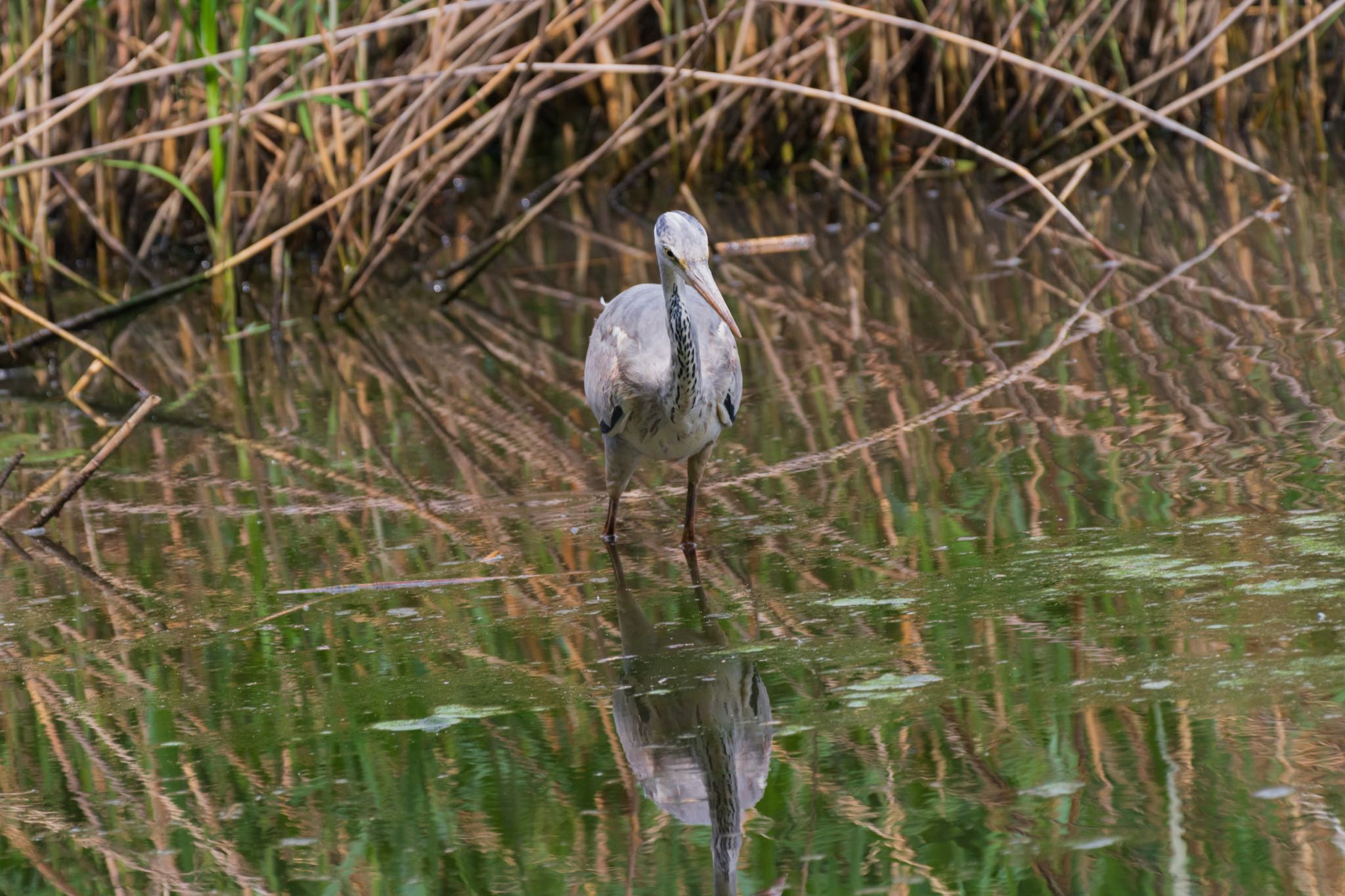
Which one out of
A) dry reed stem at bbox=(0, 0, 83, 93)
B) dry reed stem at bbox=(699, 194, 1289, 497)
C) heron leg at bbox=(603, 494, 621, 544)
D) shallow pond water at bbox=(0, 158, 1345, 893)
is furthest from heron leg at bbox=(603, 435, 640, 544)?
dry reed stem at bbox=(0, 0, 83, 93)

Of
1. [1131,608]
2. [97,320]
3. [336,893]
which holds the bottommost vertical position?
[336,893]

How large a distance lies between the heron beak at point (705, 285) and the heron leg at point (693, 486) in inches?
23.0

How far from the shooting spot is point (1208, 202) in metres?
9.03

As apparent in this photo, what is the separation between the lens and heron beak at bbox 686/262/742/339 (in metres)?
3.96

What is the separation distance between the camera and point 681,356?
4.18 metres

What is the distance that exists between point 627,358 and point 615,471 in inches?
15.8

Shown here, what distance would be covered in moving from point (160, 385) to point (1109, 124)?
7325 millimetres

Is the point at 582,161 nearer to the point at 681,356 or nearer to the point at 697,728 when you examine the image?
A: the point at 681,356

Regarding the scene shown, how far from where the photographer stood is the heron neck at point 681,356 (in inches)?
164

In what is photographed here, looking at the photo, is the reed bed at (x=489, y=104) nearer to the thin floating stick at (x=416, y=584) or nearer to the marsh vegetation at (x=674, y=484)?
the marsh vegetation at (x=674, y=484)

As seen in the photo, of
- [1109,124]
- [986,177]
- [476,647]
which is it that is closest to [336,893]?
[476,647]

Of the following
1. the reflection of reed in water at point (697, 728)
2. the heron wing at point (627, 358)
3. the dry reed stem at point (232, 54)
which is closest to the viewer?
→ the reflection of reed in water at point (697, 728)

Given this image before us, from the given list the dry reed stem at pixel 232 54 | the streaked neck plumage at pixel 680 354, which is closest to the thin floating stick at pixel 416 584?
the streaked neck plumage at pixel 680 354

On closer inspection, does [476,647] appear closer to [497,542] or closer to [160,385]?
[497,542]
